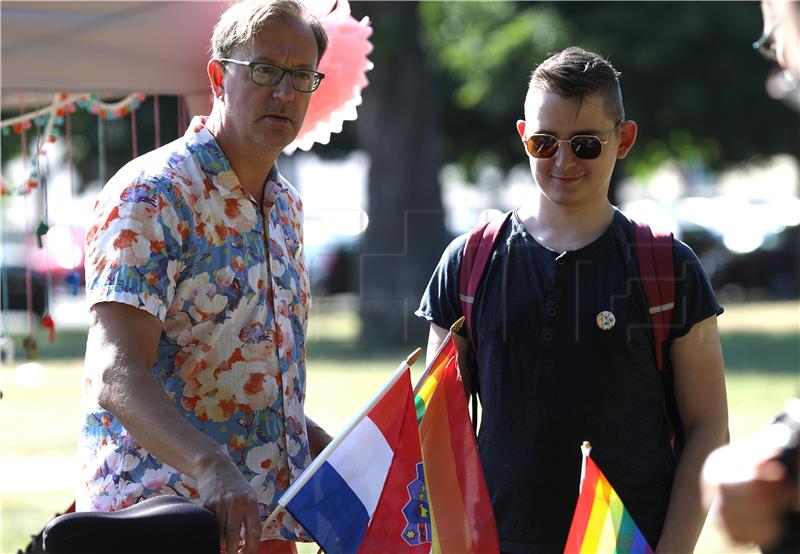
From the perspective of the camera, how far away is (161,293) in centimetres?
293

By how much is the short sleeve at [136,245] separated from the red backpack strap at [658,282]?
1.21 metres

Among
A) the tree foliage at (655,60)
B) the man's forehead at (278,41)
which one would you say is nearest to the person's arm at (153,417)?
the man's forehead at (278,41)

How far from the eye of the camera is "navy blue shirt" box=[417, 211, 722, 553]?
322 cm

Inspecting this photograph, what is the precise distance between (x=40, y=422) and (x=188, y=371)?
9.41 meters

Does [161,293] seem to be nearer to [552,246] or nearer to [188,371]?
→ [188,371]

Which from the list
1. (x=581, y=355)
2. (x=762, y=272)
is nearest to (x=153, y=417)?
(x=581, y=355)

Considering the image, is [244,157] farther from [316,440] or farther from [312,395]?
[312,395]

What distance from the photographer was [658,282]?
3.18m

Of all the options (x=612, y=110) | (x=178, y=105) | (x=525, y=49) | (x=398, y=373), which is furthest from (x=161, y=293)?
(x=525, y=49)

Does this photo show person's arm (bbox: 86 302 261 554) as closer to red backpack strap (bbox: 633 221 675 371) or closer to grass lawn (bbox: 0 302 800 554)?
red backpack strap (bbox: 633 221 675 371)

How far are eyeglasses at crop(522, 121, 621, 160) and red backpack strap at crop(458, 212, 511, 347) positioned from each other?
0.25m

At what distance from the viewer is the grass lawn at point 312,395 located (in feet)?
27.2

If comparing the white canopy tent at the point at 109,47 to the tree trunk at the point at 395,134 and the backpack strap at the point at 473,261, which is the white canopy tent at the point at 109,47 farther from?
the tree trunk at the point at 395,134

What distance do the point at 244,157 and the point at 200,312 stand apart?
0.46 metres
